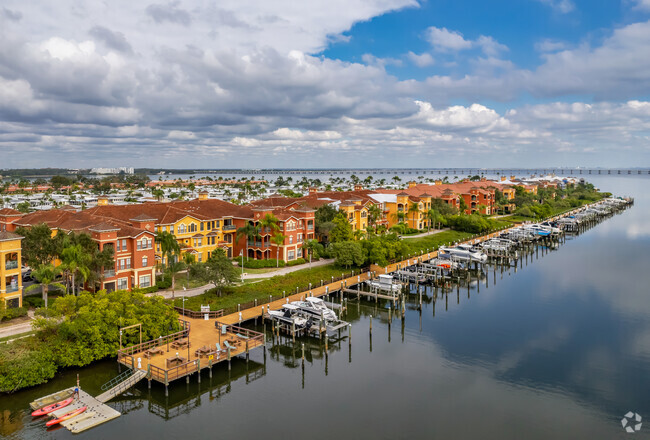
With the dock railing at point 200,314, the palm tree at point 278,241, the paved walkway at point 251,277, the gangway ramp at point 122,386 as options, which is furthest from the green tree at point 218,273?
the gangway ramp at point 122,386

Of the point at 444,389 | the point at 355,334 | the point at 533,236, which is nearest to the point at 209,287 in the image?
the point at 355,334

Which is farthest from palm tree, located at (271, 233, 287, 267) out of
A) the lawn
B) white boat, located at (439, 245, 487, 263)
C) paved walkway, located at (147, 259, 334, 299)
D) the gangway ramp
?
the gangway ramp

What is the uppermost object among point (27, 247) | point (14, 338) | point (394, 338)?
point (27, 247)

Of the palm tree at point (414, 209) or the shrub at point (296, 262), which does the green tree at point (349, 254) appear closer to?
the shrub at point (296, 262)

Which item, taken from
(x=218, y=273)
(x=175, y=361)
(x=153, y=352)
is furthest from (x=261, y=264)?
(x=175, y=361)

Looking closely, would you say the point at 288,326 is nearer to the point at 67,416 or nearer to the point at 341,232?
the point at 67,416

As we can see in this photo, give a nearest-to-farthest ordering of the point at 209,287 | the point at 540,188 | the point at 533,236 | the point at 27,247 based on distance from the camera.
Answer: the point at 27,247 → the point at 209,287 → the point at 533,236 → the point at 540,188

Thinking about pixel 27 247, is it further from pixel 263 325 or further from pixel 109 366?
pixel 263 325

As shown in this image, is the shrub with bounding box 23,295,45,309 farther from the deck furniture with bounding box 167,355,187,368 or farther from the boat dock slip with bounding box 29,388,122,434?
the deck furniture with bounding box 167,355,187,368
